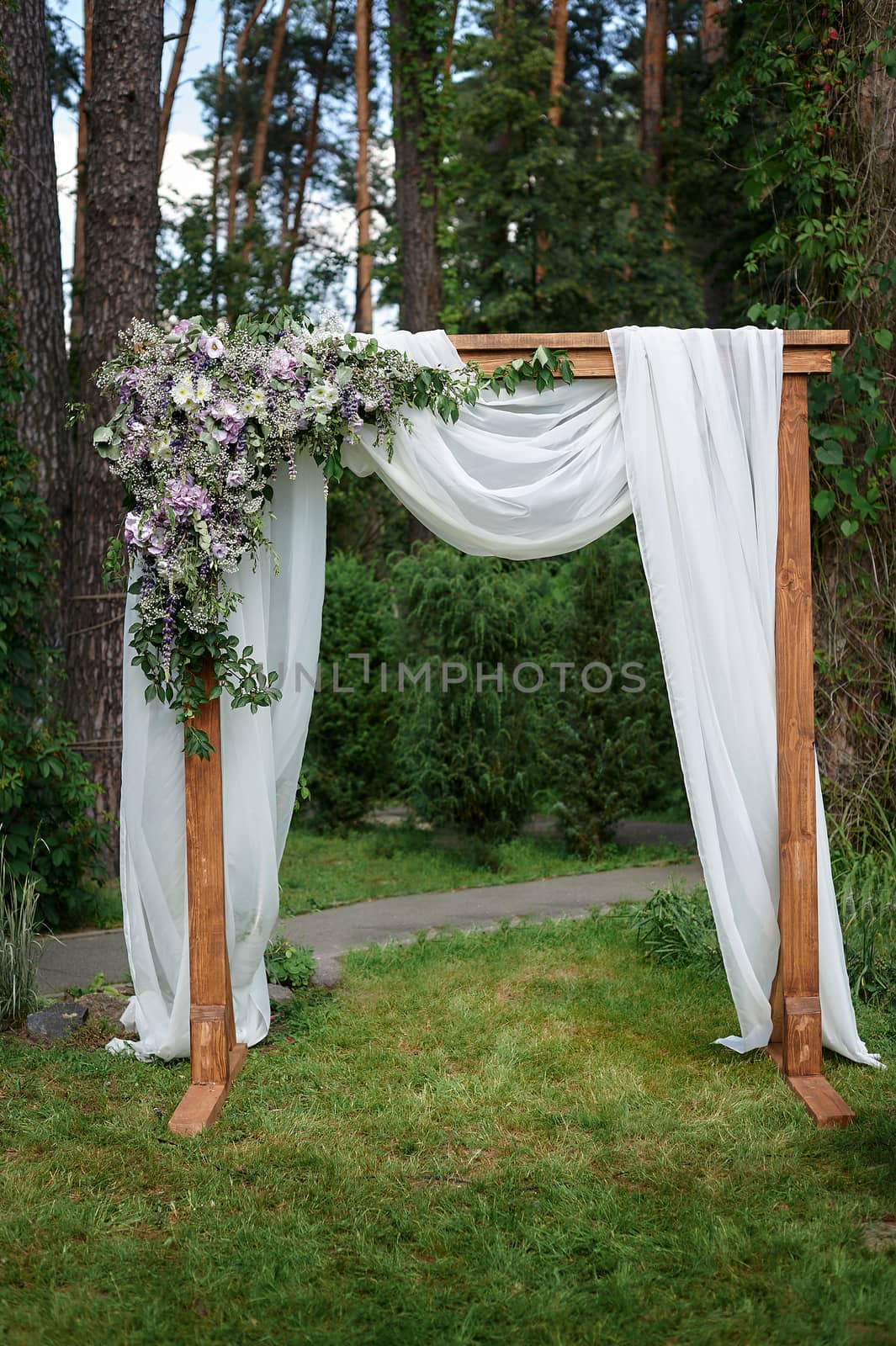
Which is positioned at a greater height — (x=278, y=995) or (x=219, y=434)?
(x=219, y=434)

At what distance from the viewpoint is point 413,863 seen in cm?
764

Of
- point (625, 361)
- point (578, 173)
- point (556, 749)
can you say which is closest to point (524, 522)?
point (625, 361)

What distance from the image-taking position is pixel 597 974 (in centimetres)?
517

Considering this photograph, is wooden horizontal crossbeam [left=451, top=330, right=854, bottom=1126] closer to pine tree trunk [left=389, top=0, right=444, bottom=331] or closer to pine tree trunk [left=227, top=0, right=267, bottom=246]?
pine tree trunk [left=389, top=0, right=444, bottom=331]

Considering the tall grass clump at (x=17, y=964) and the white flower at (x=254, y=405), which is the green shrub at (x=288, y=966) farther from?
the white flower at (x=254, y=405)

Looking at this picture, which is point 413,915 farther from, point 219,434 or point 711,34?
point 711,34

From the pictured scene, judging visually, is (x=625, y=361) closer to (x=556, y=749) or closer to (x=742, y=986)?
(x=742, y=986)

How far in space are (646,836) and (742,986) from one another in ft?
15.3

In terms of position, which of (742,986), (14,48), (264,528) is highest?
(14,48)

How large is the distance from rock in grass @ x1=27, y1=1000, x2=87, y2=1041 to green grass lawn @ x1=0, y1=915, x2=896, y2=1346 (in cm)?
10

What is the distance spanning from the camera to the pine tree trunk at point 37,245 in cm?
664

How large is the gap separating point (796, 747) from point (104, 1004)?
2782 millimetres

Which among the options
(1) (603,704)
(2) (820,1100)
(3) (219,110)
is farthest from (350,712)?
(3) (219,110)

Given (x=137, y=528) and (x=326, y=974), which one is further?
(x=326, y=974)
